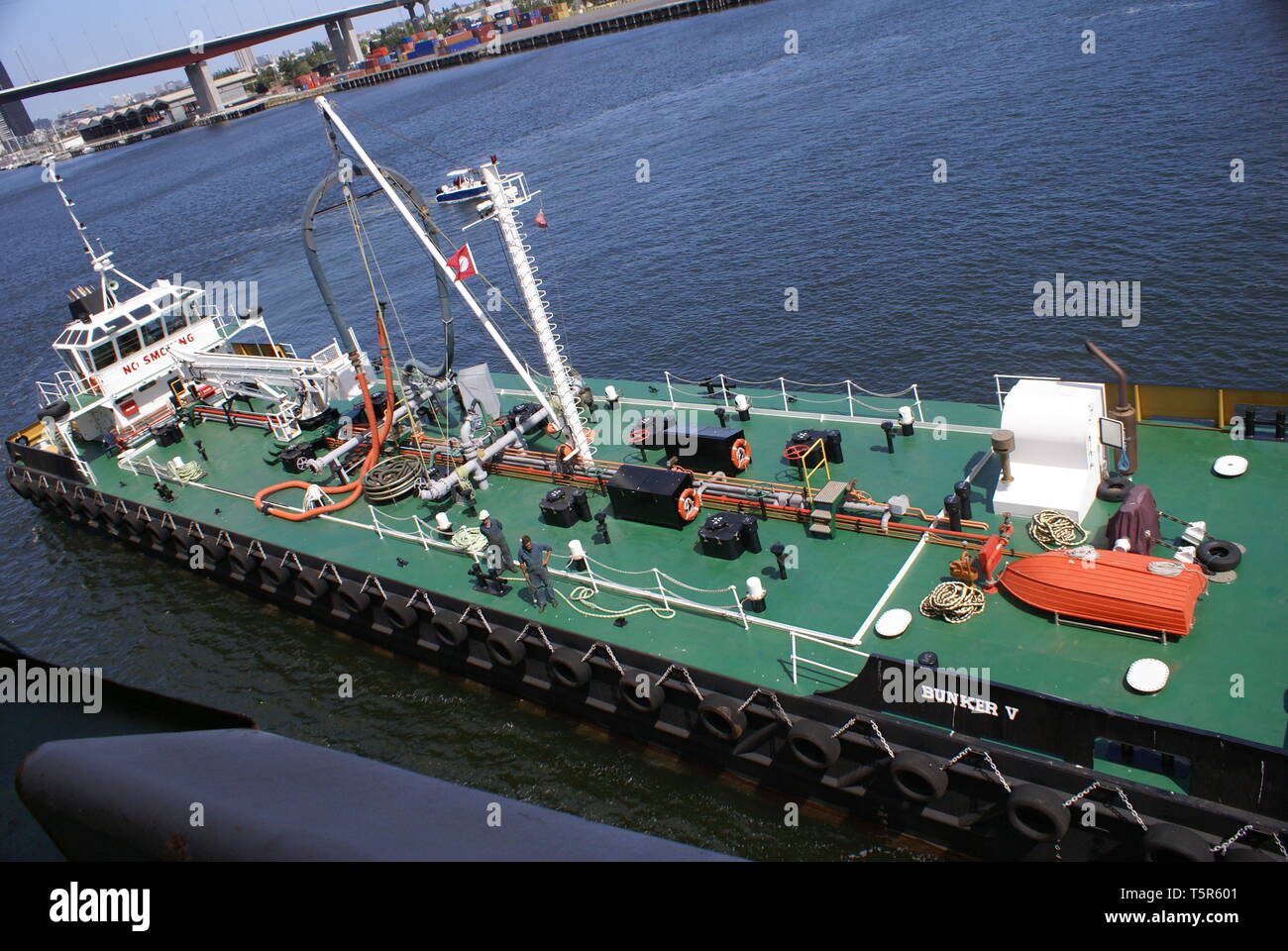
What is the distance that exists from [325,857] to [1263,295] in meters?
32.4

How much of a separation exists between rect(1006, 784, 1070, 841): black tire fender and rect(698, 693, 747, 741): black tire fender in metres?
3.64

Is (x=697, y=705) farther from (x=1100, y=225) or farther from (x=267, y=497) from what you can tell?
(x=1100, y=225)

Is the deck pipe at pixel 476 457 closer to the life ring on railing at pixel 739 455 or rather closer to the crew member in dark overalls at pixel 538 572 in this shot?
the crew member in dark overalls at pixel 538 572

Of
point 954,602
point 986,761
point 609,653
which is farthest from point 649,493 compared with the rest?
point 986,761

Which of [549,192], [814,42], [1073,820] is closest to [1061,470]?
[1073,820]

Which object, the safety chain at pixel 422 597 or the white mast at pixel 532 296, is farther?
the white mast at pixel 532 296

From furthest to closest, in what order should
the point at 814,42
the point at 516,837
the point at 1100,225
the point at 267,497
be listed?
the point at 814,42, the point at 1100,225, the point at 267,497, the point at 516,837

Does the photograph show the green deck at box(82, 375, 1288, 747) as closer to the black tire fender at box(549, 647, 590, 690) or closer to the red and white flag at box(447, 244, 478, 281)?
the black tire fender at box(549, 647, 590, 690)

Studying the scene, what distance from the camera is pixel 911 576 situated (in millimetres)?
13359

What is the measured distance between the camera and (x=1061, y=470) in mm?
13320

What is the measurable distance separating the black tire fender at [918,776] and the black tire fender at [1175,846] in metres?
2.25

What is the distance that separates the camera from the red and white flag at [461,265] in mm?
16797

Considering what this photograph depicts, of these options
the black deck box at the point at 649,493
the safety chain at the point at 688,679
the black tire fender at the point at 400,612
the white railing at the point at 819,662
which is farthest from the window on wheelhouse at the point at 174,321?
the white railing at the point at 819,662

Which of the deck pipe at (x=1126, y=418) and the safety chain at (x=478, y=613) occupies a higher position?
the deck pipe at (x=1126, y=418)
